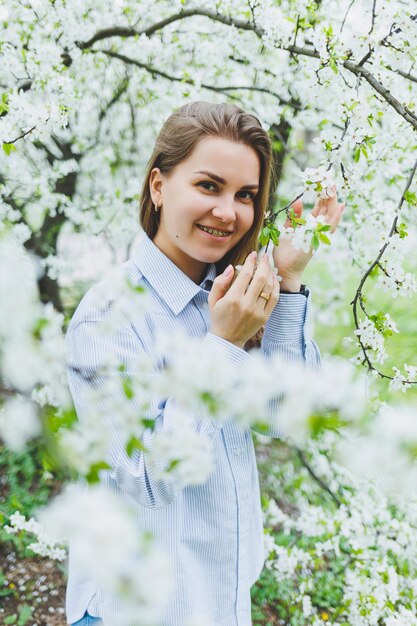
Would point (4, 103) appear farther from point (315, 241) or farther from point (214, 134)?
point (315, 241)

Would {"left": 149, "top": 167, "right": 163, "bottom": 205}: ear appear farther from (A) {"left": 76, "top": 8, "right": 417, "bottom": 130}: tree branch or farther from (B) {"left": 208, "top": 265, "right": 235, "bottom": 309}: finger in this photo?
(A) {"left": 76, "top": 8, "right": 417, "bottom": 130}: tree branch

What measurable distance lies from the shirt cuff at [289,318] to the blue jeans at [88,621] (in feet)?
3.42

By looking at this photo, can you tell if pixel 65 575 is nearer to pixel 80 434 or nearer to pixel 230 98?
pixel 80 434

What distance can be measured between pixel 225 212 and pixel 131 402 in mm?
827

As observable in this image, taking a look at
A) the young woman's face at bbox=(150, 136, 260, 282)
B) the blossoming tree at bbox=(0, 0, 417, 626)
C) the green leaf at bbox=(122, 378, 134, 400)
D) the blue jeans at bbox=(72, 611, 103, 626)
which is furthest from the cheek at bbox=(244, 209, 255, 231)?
the blue jeans at bbox=(72, 611, 103, 626)

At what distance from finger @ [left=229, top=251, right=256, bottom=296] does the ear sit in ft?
1.56

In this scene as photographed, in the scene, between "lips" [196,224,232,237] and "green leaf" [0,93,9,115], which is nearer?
"lips" [196,224,232,237]

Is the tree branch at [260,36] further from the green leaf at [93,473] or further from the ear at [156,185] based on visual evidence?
the green leaf at [93,473]

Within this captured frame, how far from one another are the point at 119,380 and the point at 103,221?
3.82 metres

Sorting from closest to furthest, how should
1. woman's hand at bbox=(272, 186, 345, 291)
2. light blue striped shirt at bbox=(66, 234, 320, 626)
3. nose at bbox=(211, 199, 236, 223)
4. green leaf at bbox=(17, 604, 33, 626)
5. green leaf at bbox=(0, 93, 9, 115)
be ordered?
light blue striped shirt at bbox=(66, 234, 320, 626)
nose at bbox=(211, 199, 236, 223)
woman's hand at bbox=(272, 186, 345, 291)
green leaf at bbox=(0, 93, 9, 115)
green leaf at bbox=(17, 604, 33, 626)

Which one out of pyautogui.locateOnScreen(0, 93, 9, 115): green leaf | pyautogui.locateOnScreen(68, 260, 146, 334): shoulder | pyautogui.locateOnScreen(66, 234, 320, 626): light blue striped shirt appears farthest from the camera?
pyautogui.locateOnScreen(0, 93, 9, 115): green leaf

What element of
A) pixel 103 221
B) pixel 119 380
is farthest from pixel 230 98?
pixel 119 380

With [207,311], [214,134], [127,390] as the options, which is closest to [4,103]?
[214,134]

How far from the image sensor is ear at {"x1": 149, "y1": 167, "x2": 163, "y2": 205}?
1.92 meters
